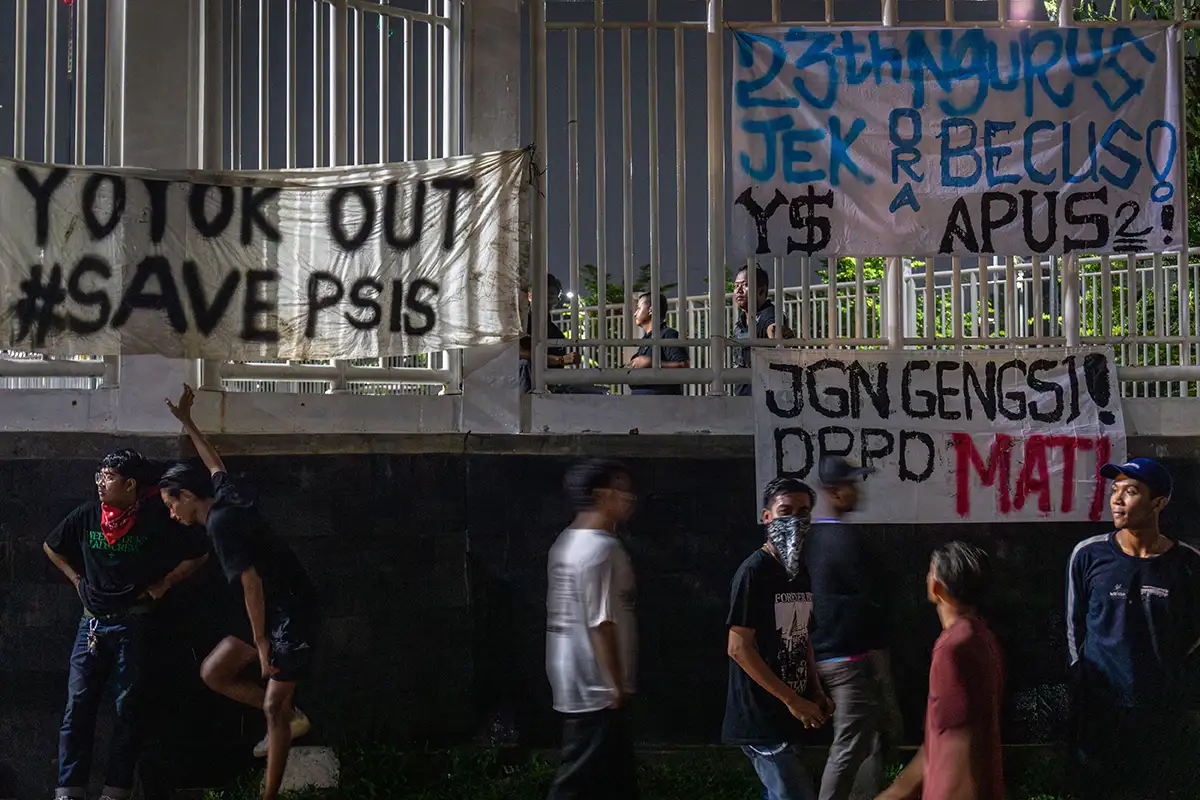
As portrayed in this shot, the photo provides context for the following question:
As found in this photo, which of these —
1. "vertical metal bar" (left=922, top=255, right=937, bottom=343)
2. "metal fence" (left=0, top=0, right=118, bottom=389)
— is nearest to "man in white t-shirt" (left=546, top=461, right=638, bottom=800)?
"vertical metal bar" (left=922, top=255, right=937, bottom=343)

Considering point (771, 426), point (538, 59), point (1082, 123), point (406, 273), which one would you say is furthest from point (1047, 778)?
point (538, 59)

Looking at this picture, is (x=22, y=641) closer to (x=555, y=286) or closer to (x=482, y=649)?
(x=482, y=649)

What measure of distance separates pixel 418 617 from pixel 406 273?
164cm

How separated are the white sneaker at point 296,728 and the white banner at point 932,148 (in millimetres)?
3043

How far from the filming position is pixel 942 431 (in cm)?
654

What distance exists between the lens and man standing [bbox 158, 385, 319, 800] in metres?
5.75

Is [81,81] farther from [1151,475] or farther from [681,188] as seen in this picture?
[1151,475]

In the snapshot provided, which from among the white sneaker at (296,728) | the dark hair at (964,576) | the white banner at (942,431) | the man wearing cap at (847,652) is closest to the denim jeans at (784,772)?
the man wearing cap at (847,652)

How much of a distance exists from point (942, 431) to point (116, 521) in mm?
3896

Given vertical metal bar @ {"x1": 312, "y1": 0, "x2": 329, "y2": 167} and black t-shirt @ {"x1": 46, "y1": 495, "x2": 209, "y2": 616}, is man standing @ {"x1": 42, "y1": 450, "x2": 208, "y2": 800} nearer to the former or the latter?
black t-shirt @ {"x1": 46, "y1": 495, "x2": 209, "y2": 616}

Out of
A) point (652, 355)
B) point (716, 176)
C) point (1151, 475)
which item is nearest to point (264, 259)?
point (652, 355)

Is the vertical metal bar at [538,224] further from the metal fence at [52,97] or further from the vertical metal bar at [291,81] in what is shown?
the metal fence at [52,97]

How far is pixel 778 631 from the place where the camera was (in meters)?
4.95

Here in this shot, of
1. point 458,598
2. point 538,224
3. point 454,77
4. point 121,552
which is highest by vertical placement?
point 454,77
